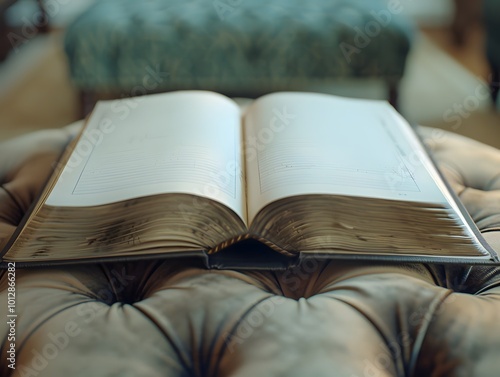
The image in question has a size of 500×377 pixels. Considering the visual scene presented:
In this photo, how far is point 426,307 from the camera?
0.53 metres

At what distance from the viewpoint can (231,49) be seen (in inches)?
59.6

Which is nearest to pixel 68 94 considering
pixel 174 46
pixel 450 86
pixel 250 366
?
pixel 174 46

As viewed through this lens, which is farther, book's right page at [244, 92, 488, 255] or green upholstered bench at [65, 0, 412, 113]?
green upholstered bench at [65, 0, 412, 113]

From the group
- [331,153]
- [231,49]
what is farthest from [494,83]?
[331,153]

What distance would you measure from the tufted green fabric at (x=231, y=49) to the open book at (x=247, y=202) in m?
0.81

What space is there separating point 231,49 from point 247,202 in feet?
3.17

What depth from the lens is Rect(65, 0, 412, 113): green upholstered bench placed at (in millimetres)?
1509

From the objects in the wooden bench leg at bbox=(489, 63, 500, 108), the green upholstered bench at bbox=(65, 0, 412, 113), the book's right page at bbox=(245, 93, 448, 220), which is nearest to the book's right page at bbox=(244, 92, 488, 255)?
the book's right page at bbox=(245, 93, 448, 220)

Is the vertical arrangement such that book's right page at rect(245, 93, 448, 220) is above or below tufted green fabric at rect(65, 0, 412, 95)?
above

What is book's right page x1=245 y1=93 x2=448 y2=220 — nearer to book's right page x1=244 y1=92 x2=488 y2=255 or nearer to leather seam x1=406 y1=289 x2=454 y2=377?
book's right page x1=244 y1=92 x2=488 y2=255

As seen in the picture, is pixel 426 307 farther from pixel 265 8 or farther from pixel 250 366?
pixel 265 8

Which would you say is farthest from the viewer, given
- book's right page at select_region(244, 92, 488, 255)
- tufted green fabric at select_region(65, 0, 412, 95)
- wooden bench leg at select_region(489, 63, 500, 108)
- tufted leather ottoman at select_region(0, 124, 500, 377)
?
wooden bench leg at select_region(489, 63, 500, 108)

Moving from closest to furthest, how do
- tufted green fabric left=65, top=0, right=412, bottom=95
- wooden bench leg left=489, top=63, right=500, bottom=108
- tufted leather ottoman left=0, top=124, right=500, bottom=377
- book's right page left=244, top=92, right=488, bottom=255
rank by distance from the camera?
tufted leather ottoman left=0, top=124, right=500, bottom=377 → book's right page left=244, top=92, right=488, bottom=255 → tufted green fabric left=65, top=0, right=412, bottom=95 → wooden bench leg left=489, top=63, right=500, bottom=108

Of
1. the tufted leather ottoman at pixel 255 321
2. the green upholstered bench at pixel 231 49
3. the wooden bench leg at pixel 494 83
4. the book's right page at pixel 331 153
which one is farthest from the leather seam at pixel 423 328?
the wooden bench leg at pixel 494 83
